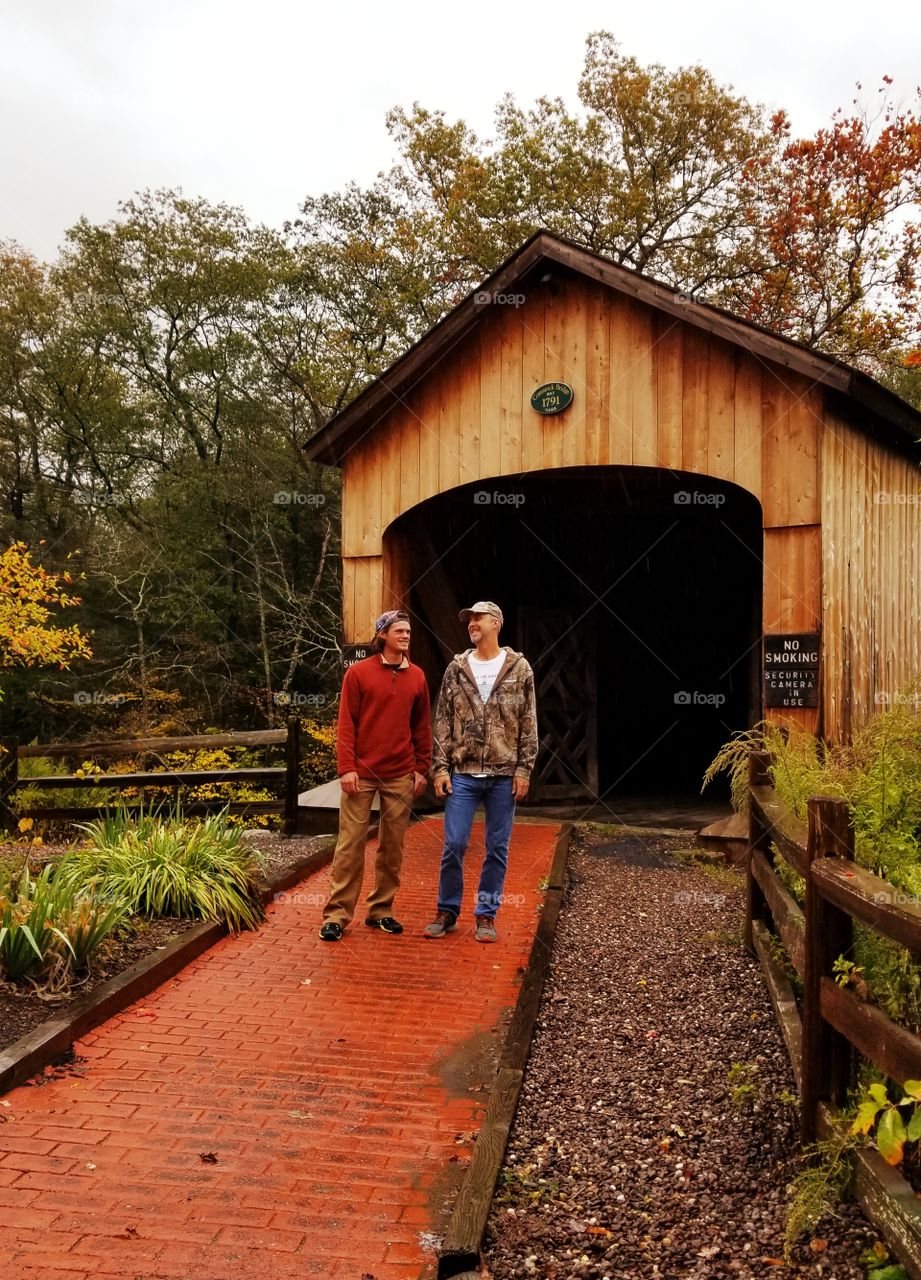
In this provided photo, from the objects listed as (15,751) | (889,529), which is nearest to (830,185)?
(889,529)

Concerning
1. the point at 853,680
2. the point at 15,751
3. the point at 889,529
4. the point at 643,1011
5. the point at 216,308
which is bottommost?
the point at 643,1011

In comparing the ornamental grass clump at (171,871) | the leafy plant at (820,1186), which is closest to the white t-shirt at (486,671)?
the ornamental grass clump at (171,871)

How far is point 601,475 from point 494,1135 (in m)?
8.22

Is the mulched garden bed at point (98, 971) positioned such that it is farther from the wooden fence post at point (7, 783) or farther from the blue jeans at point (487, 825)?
the wooden fence post at point (7, 783)

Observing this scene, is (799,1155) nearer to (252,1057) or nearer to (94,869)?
(252,1057)

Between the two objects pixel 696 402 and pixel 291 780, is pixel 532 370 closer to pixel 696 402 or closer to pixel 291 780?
pixel 696 402

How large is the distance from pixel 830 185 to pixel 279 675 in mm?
15565

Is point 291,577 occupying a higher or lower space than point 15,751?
higher

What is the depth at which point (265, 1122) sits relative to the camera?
399 cm

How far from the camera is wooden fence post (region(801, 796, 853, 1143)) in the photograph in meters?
3.47

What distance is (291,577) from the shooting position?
23.0m

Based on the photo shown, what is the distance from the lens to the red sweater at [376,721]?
640cm

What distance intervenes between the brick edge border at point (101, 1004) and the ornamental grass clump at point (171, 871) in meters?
0.20

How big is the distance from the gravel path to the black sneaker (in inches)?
42.9
